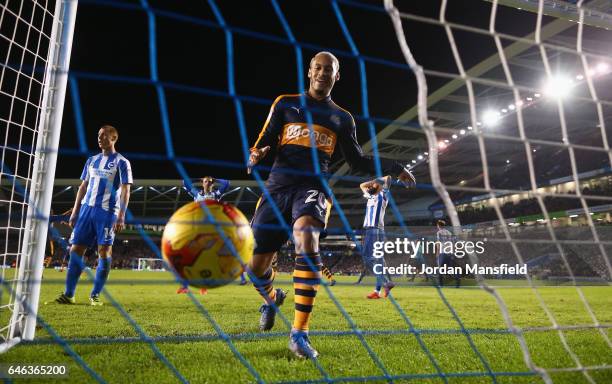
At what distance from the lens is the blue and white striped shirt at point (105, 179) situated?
4.68 metres

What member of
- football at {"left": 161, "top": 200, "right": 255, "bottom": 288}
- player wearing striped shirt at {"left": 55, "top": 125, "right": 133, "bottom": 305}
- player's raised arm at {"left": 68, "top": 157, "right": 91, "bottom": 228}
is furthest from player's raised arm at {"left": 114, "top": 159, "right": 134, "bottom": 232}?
football at {"left": 161, "top": 200, "right": 255, "bottom": 288}

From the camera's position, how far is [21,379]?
2.12 metres

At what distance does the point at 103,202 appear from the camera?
4684 millimetres

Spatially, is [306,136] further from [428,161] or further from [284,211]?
[428,161]

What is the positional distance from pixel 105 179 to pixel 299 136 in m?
2.65

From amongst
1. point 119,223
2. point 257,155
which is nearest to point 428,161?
point 119,223

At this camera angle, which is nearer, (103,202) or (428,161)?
(103,202)

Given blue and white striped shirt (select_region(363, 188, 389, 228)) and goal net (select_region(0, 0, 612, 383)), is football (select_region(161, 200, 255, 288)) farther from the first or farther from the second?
blue and white striped shirt (select_region(363, 188, 389, 228))

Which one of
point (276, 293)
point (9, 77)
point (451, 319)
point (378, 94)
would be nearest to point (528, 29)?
point (378, 94)

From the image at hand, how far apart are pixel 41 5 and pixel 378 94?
19.2 meters

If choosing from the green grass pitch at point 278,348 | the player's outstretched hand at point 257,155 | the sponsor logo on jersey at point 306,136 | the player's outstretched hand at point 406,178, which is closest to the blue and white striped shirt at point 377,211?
the green grass pitch at point 278,348

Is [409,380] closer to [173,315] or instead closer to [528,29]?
[173,315]

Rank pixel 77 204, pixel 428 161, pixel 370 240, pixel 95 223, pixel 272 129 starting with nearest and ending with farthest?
pixel 272 129
pixel 95 223
pixel 77 204
pixel 370 240
pixel 428 161

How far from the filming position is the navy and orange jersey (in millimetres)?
3131
